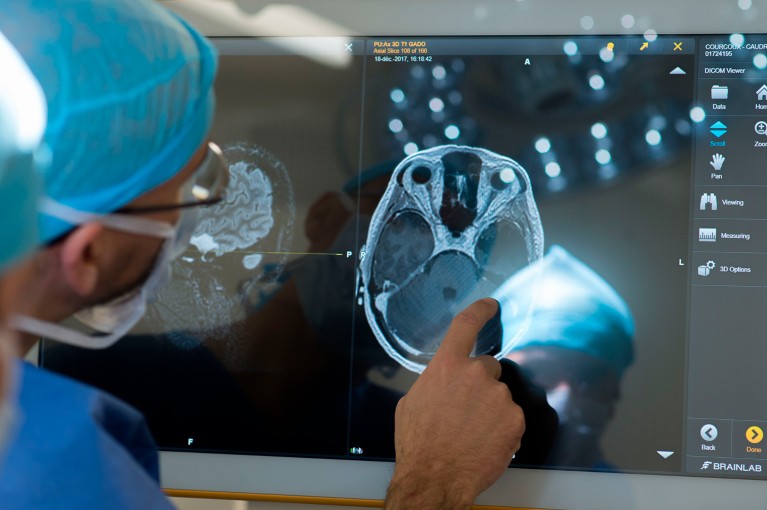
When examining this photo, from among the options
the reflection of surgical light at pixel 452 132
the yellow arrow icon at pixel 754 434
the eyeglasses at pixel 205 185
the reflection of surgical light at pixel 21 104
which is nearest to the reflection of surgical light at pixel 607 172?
the reflection of surgical light at pixel 452 132

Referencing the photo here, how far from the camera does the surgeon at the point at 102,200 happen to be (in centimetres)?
68

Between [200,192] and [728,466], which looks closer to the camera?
[200,192]

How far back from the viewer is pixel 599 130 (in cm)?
109

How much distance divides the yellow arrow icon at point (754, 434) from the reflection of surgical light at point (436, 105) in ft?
2.05

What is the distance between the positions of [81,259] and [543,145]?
0.66m

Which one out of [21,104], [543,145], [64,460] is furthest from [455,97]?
[21,104]

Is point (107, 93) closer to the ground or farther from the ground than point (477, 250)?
farther from the ground

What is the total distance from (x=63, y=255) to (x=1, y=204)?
443mm

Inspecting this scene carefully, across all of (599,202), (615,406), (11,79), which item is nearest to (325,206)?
(599,202)

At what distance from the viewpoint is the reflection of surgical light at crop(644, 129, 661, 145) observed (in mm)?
1075

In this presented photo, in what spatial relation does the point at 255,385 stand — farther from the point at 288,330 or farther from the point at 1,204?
the point at 1,204

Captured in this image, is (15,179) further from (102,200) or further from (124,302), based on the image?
(124,302)

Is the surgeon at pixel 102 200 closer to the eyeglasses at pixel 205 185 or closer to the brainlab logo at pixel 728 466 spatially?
the eyeglasses at pixel 205 185

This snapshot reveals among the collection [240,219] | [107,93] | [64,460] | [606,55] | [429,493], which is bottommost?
[429,493]
